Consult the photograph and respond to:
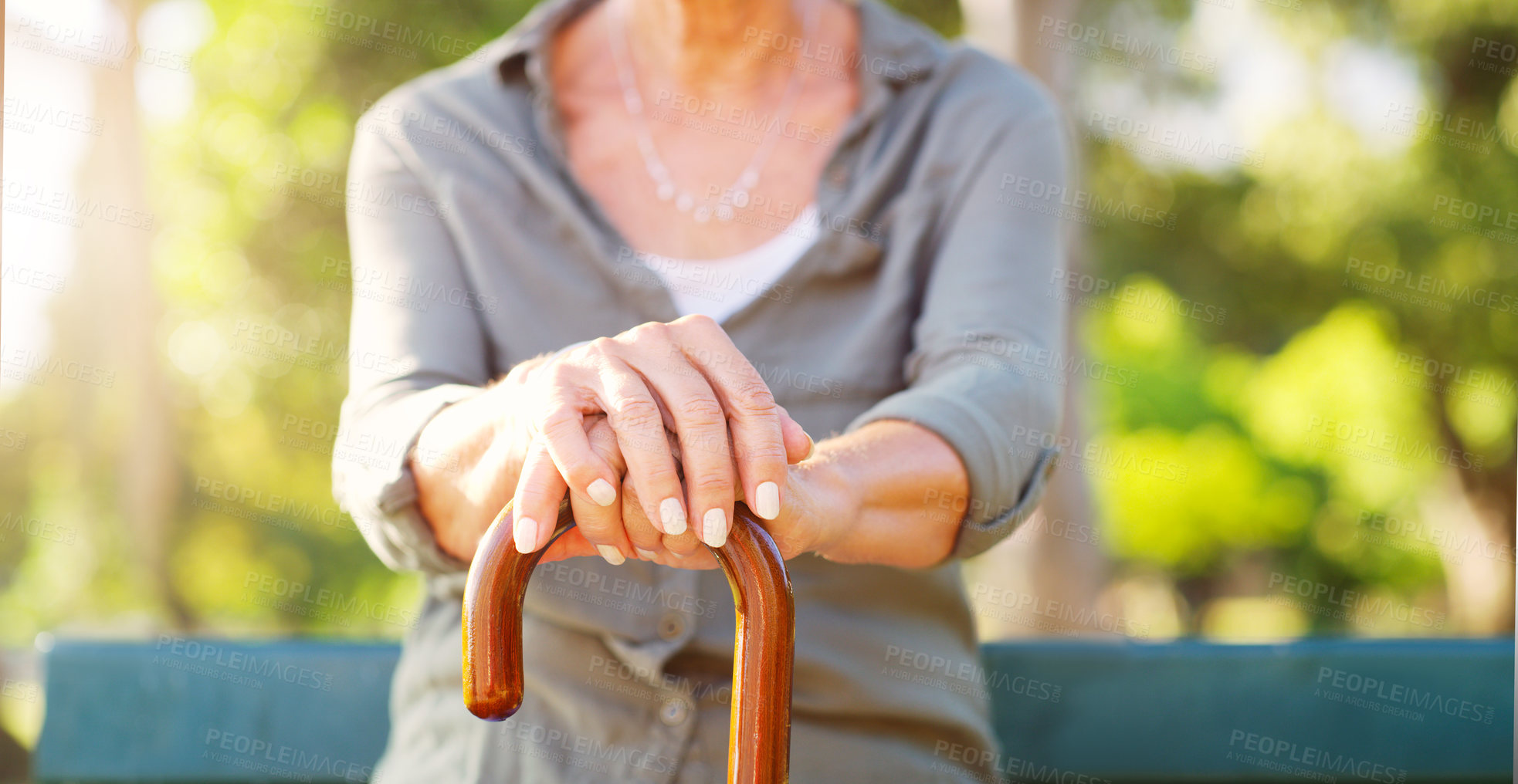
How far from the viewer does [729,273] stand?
5.90ft

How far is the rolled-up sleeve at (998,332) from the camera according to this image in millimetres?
1421

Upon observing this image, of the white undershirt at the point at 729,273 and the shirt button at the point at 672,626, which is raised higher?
the white undershirt at the point at 729,273

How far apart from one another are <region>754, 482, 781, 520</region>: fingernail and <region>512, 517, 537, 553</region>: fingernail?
0.20 m

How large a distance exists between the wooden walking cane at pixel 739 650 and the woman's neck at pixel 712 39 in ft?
3.89

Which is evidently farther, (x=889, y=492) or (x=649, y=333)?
(x=889, y=492)

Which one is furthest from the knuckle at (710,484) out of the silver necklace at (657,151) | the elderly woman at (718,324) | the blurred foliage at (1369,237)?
the blurred foliage at (1369,237)

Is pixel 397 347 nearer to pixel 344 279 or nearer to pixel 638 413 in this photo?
pixel 638 413

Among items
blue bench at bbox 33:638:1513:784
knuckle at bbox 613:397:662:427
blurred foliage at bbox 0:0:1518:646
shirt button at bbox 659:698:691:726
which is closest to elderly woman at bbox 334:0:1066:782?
shirt button at bbox 659:698:691:726

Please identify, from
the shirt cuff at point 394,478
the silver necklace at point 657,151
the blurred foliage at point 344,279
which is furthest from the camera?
the blurred foliage at point 344,279

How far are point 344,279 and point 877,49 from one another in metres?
6.50

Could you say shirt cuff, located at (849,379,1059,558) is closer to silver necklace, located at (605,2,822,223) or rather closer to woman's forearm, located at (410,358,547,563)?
woman's forearm, located at (410,358,547,563)

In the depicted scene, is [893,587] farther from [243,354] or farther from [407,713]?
[243,354]

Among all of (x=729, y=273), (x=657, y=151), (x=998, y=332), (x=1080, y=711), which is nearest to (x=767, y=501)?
(x=998, y=332)

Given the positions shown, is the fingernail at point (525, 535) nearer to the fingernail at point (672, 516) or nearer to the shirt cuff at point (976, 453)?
the fingernail at point (672, 516)
